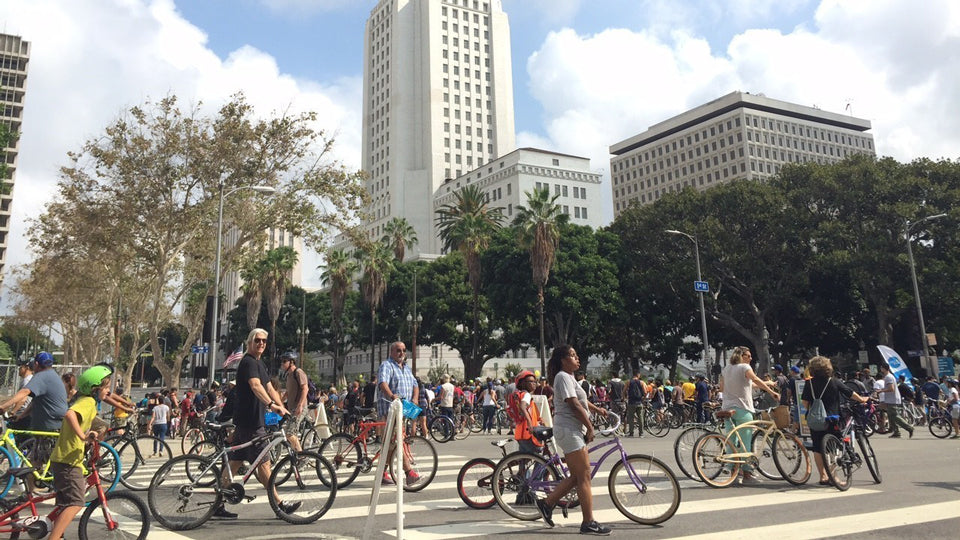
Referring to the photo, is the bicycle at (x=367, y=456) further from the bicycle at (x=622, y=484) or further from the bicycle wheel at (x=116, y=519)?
the bicycle wheel at (x=116, y=519)

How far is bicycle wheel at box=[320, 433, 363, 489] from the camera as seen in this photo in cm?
891

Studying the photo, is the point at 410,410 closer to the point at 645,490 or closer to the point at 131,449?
the point at 645,490

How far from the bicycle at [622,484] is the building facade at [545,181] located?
88012 millimetres

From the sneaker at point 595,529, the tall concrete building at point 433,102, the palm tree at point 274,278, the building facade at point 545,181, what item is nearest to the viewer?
the sneaker at point 595,529

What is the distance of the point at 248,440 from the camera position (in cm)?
699

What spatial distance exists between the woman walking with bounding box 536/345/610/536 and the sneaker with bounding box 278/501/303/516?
243 cm

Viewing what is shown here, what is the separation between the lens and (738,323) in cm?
4681

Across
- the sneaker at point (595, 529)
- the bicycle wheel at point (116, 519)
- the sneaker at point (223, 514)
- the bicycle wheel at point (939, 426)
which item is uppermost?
the bicycle wheel at point (116, 519)

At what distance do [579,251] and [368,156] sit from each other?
82964 mm

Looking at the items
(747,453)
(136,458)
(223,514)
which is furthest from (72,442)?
(747,453)

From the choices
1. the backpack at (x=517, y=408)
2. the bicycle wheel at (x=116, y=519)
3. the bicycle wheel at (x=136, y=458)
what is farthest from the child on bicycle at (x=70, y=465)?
the bicycle wheel at (x=136, y=458)

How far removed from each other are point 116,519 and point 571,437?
387 centimetres

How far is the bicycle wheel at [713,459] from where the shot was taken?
8.87m

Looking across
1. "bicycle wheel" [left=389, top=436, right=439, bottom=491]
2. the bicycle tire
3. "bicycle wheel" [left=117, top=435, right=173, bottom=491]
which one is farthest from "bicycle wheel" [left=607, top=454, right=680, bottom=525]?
"bicycle wheel" [left=117, top=435, right=173, bottom=491]
